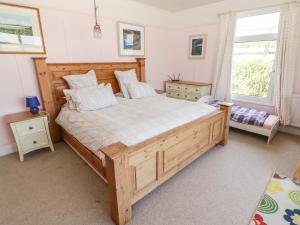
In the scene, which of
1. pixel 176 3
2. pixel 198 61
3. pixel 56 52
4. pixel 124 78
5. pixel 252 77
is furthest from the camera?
pixel 198 61

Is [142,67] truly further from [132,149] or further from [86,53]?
[132,149]

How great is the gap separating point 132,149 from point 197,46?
3.57m

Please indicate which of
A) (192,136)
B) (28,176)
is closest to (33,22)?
(28,176)

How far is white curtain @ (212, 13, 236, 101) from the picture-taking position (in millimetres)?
3387

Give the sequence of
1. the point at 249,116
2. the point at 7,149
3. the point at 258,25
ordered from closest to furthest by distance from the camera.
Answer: the point at 7,149, the point at 249,116, the point at 258,25

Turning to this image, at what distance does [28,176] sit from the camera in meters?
2.04

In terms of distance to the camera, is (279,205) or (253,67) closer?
(279,205)

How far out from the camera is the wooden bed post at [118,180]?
47.9 inches

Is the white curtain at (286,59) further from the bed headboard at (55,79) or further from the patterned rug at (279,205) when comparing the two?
the bed headboard at (55,79)

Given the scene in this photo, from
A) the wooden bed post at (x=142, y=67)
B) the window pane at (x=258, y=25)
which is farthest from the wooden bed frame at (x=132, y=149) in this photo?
the window pane at (x=258, y=25)

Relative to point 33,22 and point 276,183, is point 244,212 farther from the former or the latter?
point 33,22

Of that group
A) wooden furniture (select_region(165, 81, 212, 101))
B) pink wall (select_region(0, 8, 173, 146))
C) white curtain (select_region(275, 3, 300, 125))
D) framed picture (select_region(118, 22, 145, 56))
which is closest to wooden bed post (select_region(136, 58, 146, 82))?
framed picture (select_region(118, 22, 145, 56))

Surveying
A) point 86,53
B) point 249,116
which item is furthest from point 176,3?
point 249,116

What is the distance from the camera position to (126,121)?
186cm
